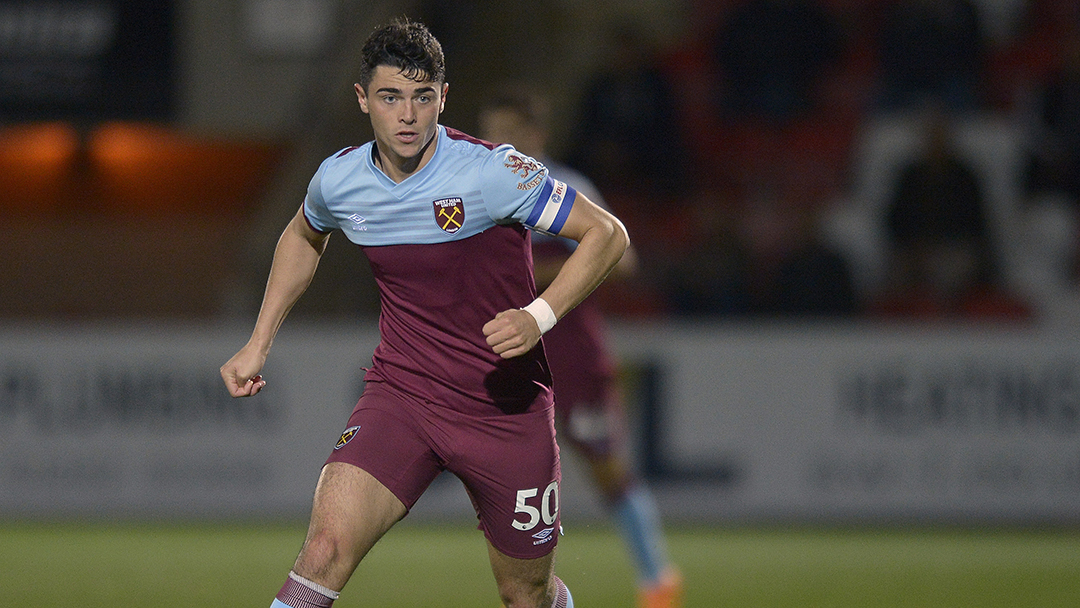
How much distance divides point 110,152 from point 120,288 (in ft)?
8.08

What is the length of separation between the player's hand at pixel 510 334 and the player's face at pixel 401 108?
642 millimetres

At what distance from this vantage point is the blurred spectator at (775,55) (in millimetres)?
12656

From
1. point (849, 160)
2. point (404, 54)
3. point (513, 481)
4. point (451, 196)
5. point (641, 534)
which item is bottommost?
point (641, 534)

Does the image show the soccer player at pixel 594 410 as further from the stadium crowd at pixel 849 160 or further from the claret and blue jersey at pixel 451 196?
the stadium crowd at pixel 849 160

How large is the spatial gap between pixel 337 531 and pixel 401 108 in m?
1.25

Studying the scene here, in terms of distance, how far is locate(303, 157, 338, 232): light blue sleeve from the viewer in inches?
177

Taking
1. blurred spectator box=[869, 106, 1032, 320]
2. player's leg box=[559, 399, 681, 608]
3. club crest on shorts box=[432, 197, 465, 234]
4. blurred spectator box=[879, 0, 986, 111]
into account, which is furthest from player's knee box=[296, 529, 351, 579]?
blurred spectator box=[879, 0, 986, 111]

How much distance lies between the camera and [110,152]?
51.0ft

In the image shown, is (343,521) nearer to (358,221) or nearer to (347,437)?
(347,437)

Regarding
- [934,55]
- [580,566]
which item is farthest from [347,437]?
[934,55]

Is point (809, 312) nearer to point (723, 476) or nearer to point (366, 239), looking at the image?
point (723, 476)

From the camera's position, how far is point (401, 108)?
4258 millimetres

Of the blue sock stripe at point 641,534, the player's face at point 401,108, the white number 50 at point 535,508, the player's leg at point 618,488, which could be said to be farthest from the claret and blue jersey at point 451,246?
the blue sock stripe at point 641,534

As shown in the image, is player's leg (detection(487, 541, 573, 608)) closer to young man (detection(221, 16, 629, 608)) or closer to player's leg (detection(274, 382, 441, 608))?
young man (detection(221, 16, 629, 608))
